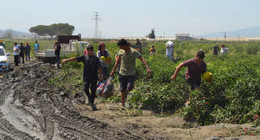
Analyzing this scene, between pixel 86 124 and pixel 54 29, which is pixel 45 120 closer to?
pixel 86 124

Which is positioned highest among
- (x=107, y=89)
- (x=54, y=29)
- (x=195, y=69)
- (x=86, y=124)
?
(x=54, y=29)

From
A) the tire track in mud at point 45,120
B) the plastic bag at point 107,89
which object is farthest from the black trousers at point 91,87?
the tire track in mud at point 45,120

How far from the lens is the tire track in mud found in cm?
595

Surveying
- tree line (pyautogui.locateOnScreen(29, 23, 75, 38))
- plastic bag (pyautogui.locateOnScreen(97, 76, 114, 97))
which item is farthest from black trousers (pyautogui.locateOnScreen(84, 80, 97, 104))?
tree line (pyautogui.locateOnScreen(29, 23, 75, 38))

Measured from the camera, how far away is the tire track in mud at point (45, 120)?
5.95 metres

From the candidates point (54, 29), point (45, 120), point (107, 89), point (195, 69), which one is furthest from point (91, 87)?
point (54, 29)

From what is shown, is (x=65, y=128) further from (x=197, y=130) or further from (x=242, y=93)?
(x=242, y=93)

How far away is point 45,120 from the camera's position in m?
7.01

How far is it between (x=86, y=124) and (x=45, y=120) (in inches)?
39.2

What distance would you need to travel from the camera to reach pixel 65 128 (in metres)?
6.38

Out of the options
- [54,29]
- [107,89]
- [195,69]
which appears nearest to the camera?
[195,69]

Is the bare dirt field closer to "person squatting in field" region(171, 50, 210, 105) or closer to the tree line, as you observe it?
"person squatting in field" region(171, 50, 210, 105)

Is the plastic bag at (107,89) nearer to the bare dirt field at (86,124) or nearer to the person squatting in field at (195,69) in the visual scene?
the bare dirt field at (86,124)

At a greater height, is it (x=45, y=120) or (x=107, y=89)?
(x=107, y=89)
